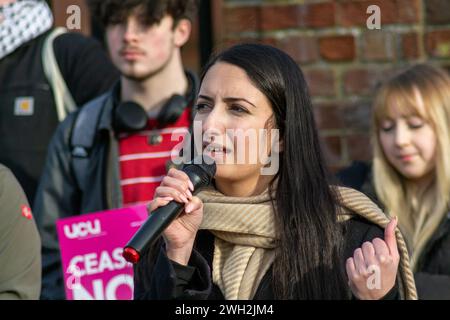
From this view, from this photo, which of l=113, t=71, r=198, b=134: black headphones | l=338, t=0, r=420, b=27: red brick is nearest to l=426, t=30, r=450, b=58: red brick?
l=338, t=0, r=420, b=27: red brick

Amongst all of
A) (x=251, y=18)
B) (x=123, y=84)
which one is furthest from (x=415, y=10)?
(x=123, y=84)

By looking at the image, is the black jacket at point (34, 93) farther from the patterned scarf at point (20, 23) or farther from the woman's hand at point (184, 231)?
the woman's hand at point (184, 231)

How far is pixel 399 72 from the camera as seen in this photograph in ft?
14.4

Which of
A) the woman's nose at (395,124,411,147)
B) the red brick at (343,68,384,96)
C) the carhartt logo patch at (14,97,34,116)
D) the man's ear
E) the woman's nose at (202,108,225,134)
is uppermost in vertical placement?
the man's ear

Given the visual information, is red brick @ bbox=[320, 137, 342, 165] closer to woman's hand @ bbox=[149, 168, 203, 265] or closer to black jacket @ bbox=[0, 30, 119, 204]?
black jacket @ bbox=[0, 30, 119, 204]

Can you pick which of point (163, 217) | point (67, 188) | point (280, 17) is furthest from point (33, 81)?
point (163, 217)

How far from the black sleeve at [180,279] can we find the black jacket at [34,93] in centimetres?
161

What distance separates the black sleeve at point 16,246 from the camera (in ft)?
10.2

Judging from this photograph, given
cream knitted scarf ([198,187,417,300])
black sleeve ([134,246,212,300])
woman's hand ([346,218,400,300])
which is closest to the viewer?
woman's hand ([346,218,400,300])

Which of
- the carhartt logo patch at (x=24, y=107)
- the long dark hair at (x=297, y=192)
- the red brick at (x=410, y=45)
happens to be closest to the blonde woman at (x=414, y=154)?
the red brick at (x=410, y=45)

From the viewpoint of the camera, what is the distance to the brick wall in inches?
188

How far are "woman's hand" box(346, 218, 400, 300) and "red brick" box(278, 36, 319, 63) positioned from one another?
2300mm

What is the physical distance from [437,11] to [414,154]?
923 millimetres

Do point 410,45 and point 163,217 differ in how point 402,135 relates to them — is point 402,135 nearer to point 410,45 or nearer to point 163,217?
point 410,45
